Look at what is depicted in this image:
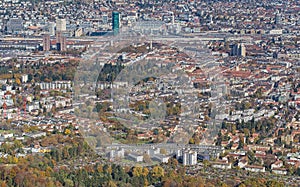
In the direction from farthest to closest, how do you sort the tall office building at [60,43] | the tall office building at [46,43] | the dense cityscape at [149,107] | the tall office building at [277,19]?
the tall office building at [277,19], the tall office building at [46,43], the tall office building at [60,43], the dense cityscape at [149,107]

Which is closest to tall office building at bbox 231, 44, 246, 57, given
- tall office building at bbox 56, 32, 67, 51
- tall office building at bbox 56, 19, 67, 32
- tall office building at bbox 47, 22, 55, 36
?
tall office building at bbox 56, 32, 67, 51

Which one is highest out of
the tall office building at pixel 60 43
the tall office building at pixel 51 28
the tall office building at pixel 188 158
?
the tall office building at pixel 188 158

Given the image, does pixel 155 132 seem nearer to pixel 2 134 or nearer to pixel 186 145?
pixel 186 145

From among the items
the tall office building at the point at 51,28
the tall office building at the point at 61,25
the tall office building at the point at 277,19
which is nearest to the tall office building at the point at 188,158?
the tall office building at the point at 51,28

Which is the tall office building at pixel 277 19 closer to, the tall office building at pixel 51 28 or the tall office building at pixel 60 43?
the tall office building at pixel 51 28

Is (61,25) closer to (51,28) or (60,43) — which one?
(51,28)

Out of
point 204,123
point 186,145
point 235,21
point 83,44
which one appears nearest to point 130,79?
point 204,123

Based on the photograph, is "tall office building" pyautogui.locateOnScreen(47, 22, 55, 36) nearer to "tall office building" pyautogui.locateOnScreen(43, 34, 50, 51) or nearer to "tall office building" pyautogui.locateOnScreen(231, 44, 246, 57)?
"tall office building" pyautogui.locateOnScreen(43, 34, 50, 51)

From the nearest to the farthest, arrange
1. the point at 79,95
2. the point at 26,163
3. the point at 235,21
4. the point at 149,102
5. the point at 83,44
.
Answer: the point at 26,163 → the point at 149,102 → the point at 79,95 → the point at 83,44 → the point at 235,21

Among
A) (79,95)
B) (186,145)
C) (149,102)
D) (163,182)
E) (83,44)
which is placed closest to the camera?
(163,182)
